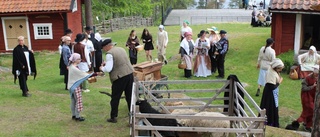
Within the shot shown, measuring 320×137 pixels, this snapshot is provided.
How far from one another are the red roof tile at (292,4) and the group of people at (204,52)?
285 cm

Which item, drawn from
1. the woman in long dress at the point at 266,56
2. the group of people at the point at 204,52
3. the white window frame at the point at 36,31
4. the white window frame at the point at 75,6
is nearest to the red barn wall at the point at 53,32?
the white window frame at the point at 36,31

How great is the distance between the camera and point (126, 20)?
38531 mm

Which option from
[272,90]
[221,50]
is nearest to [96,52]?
[221,50]

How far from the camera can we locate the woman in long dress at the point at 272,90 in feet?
27.5

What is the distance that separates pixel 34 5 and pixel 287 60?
1325 centimetres

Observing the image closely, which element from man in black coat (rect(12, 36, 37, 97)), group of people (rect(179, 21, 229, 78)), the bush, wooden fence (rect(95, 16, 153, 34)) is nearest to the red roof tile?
the bush

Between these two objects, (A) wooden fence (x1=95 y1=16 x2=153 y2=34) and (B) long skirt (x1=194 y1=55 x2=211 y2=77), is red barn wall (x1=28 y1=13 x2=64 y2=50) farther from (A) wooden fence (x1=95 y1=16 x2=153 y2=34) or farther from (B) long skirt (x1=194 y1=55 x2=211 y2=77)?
(A) wooden fence (x1=95 y1=16 x2=153 y2=34)

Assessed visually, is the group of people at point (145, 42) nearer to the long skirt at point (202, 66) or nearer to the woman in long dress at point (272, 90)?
the long skirt at point (202, 66)

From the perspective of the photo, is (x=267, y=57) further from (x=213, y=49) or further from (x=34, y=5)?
(x=34, y=5)

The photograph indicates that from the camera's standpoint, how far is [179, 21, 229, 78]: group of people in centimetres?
1335

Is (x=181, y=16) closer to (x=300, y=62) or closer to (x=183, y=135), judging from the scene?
(x=300, y=62)

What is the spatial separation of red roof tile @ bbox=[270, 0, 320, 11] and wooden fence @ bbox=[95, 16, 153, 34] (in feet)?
67.4

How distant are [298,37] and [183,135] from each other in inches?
384

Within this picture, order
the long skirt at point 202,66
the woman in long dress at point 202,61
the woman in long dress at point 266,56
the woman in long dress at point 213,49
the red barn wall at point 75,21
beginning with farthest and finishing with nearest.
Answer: the red barn wall at point 75,21
the long skirt at point 202,66
the woman in long dress at point 213,49
the woman in long dress at point 202,61
the woman in long dress at point 266,56
